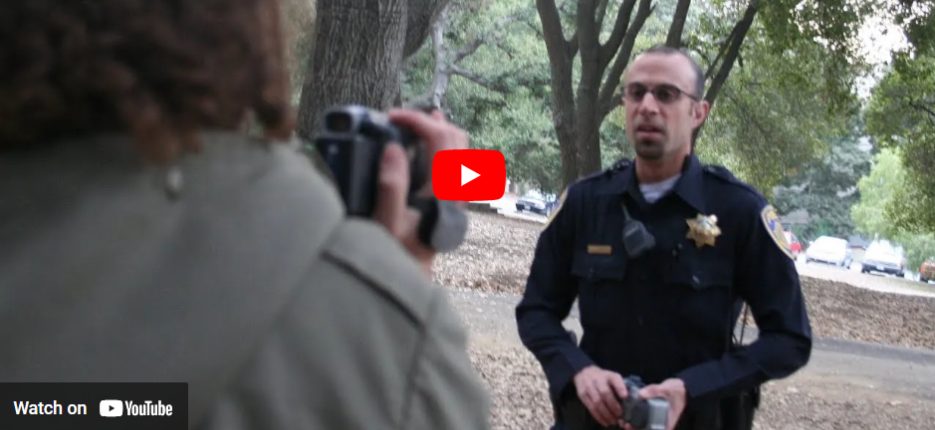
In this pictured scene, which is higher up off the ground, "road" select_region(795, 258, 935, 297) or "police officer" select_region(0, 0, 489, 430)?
"police officer" select_region(0, 0, 489, 430)

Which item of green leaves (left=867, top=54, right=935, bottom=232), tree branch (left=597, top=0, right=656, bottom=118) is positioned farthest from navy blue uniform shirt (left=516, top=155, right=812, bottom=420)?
green leaves (left=867, top=54, right=935, bottom=232)

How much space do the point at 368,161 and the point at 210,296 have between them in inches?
12.9

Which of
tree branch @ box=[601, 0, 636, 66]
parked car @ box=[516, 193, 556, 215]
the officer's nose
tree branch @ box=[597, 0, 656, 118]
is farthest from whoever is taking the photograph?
parked car @ box=[516, 193, 556, 215]

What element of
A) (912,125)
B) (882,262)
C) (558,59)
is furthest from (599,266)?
(882,262)

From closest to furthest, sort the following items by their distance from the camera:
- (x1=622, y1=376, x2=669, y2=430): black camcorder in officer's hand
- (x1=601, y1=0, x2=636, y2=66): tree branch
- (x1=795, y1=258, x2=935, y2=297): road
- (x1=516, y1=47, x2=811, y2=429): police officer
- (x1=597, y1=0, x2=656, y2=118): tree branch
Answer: (x1=622, y1=376, x2=669, y2=430): black camcorder in officer's hand < (x1=516, y1=47, x2=811, y2=429): police officer < (x1=601, y1=0, x2=636, y2=66): tree branch < (x1=597, y1=0, x2=656, y2=118): tree branch < (x1=795, y1=258, x2=935, y2=297): road

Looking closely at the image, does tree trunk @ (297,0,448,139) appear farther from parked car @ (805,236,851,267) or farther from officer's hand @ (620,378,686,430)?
parked car @ (805,236,851,267)

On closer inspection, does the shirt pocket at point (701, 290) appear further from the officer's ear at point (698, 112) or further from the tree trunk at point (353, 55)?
the tree trunk at point (353, 55)

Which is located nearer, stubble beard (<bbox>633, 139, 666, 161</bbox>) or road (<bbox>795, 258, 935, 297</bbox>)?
stubble beard (<bbox>633, 139, 666, 161</bbox>)

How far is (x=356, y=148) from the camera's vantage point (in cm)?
140

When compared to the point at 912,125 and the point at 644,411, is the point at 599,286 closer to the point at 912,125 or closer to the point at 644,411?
the point at 644,411

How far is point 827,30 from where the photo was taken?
1822cm

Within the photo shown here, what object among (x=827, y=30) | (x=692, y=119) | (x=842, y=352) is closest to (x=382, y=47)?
(x=692, y=119)

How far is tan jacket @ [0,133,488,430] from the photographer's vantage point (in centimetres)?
114

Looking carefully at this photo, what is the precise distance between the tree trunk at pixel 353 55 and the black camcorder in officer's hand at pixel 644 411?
2392 millimetres
